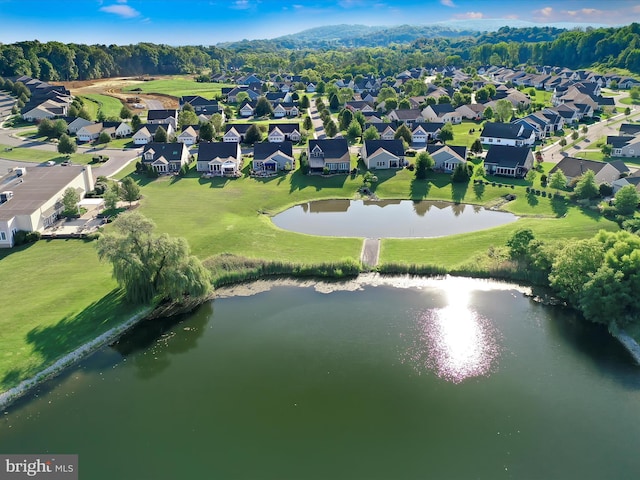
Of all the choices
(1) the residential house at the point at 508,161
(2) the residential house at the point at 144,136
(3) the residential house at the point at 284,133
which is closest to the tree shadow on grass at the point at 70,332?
(1) the residential house at the point at 508,161

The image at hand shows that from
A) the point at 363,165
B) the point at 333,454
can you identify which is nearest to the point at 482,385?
the point at 333,454

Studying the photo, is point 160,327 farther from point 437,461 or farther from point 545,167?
point 545,167

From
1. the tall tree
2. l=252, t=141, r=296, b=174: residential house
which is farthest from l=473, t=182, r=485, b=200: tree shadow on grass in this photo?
the tall tree

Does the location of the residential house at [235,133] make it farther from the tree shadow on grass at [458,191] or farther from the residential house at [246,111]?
the tree shadow on grass at [458,191]

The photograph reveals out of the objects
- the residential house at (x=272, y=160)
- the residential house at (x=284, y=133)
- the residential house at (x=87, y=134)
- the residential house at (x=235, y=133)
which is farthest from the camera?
the residential house at (x=87, y=134)

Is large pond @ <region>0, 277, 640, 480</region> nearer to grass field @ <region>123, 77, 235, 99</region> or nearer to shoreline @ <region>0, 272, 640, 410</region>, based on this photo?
shoreline @ <region>0, 272, 640, 410</region>

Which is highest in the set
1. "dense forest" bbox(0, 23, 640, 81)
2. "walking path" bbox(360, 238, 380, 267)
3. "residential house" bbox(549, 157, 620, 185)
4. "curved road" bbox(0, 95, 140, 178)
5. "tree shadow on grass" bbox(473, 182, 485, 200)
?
"dense forest" bbox(0, 23, 640, 81)
